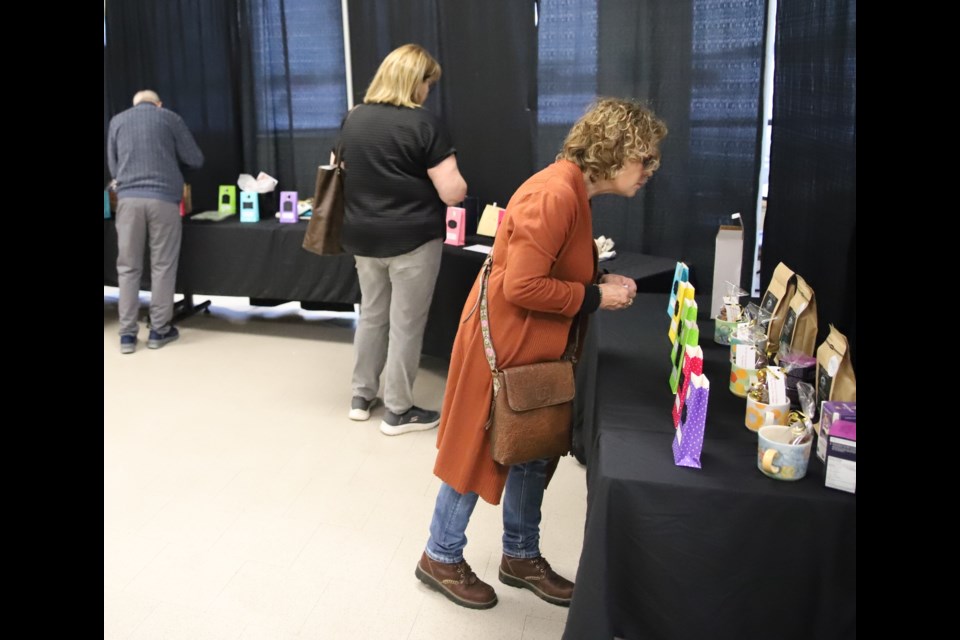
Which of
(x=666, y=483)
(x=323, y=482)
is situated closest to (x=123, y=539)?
(x=323, y=482)

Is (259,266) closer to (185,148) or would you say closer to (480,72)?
(185,148)

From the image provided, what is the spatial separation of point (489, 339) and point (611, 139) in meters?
0.50

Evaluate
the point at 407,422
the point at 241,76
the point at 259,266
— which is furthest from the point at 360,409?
the point at 241,76

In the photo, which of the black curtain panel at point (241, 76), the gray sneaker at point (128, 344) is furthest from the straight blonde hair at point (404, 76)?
the gray sneaker at point (128, 344)

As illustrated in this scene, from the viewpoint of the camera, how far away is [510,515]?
2168mm

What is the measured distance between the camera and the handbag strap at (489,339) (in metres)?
1.85

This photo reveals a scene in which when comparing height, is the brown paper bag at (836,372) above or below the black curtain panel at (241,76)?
below

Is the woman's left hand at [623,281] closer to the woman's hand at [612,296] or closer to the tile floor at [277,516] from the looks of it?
the woman's hand at [612,296]

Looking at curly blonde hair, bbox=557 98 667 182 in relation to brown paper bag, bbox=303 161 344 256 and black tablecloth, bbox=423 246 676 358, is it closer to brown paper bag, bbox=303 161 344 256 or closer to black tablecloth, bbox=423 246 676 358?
brown paper bag, bbox=303 161 344 256

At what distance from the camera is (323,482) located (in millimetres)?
2889

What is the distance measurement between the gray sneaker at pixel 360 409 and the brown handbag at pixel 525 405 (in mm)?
1618

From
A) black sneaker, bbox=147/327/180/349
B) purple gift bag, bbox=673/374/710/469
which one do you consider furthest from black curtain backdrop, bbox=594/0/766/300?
black sneaker, bbox=147/327/180/349

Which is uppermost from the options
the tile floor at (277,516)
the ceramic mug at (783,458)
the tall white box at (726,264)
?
the tall white box at (726,264)
